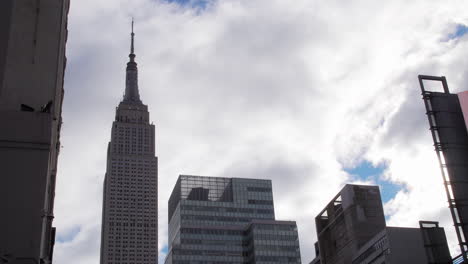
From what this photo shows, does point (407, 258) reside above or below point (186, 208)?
below

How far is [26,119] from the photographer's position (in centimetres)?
1373

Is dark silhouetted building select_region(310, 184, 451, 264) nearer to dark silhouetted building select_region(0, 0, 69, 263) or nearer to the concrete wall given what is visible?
the concrete wall

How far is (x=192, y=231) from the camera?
18838 centimetres

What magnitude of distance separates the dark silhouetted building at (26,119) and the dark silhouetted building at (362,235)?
82.4 meters

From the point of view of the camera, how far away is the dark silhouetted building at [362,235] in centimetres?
9312

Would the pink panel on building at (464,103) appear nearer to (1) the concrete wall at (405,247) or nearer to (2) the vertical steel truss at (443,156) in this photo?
(2) the vertical steel truss at (443,156)

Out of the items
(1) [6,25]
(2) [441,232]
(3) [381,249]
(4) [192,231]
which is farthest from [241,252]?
(1) [6,25]

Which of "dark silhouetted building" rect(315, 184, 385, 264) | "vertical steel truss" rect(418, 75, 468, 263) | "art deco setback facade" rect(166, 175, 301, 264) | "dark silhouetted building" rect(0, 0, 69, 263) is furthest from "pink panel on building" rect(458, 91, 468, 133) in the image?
"art deco setback facade" rect(166, 175, 301, 264)

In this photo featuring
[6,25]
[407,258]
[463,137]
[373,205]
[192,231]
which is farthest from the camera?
[192,231]

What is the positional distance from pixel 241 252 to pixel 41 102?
7119 inches

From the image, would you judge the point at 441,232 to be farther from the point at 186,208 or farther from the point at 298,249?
the point at 186,208

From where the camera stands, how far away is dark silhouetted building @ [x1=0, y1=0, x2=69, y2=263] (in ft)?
41.8

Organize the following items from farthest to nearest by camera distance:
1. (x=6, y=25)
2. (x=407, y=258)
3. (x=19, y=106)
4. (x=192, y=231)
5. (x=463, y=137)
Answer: (x=192, y=231)
(x=407, y=258)
(x=463, y=137)
(x=6, y=25)
(x=19, y=106)

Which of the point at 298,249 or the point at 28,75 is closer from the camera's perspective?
the point at 28,75
